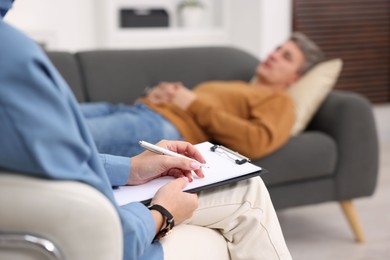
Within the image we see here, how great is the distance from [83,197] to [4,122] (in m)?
0.14

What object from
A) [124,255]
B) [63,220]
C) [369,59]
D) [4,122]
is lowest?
[369,59]

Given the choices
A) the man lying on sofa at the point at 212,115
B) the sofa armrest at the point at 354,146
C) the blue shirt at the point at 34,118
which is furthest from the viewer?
the sofa armrest at the point at 354,146

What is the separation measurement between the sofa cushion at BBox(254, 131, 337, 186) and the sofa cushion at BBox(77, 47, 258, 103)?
59 cm

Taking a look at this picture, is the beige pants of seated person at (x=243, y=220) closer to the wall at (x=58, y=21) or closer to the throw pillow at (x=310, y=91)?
the throw pillow at (x=310, y=91)

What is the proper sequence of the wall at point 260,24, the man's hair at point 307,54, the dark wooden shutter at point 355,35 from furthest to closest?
the dark wooden shutter at point 355,35, the wall at point 260,24, the man's hair at point 307,54

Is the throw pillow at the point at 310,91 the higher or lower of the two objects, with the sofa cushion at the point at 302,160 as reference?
higher

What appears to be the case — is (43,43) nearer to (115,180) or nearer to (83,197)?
(115,180)

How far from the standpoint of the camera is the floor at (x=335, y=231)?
2.25m

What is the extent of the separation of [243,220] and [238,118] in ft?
3.65

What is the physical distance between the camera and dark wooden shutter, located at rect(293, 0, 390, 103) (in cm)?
394

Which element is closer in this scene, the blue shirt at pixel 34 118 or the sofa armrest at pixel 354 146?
the blue shirt at pixel 34 118

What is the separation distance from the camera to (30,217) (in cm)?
74

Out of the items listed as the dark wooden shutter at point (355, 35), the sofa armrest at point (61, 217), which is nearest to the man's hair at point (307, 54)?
the dark wooden shutter at point (355, 35)

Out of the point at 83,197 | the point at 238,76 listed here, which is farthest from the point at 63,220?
the point at 238,76
